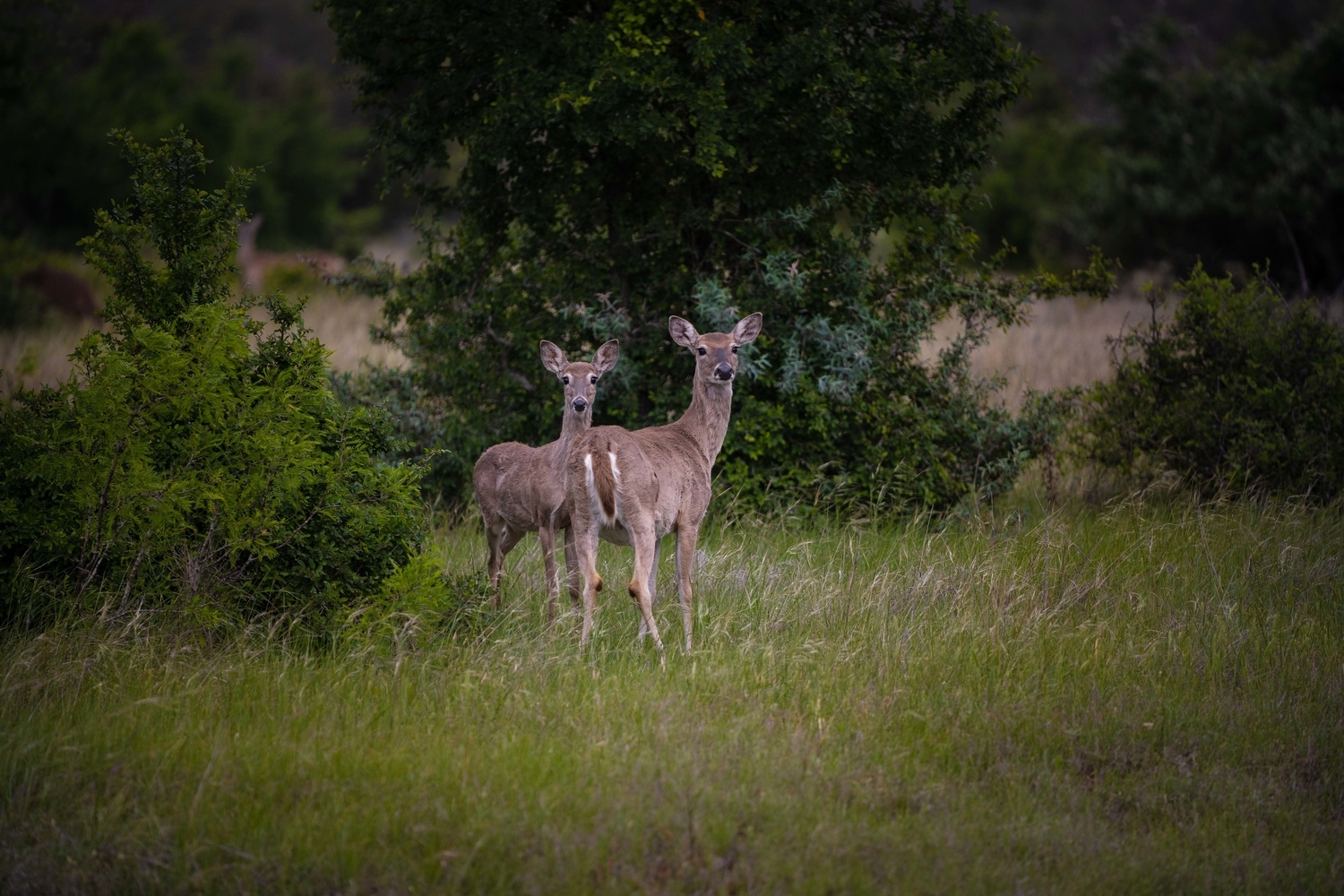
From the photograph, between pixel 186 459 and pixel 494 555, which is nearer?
pixel 186 459

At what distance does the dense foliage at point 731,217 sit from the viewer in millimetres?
8672

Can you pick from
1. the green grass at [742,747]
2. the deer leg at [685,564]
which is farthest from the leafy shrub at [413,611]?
the deer leg at [685,564]

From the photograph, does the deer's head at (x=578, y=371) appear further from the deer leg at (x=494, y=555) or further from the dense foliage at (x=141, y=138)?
the dense foliage at (x=141, y=138)

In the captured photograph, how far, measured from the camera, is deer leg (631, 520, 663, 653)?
20.8 feet

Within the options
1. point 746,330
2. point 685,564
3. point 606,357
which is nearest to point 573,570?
point 685,564

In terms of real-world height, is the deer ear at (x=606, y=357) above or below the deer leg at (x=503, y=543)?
above

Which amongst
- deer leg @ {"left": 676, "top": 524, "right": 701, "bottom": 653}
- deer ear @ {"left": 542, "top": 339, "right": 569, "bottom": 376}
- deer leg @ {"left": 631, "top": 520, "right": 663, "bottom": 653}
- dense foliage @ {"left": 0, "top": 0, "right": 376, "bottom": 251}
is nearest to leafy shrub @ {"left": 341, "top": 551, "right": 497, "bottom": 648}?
deer leg @ {"left": 631, "top": 520, "right": 663, "bottom": 653}

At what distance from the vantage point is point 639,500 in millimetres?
6586

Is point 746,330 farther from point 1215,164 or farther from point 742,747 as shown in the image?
point 1215,164

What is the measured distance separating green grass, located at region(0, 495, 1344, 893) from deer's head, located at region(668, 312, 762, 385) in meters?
1.28

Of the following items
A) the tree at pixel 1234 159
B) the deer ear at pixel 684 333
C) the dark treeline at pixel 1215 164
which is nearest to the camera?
the deer ear at pixel 684 333

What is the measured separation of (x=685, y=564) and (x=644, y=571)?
1.48 feet

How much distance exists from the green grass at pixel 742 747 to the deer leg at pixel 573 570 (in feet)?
0.83

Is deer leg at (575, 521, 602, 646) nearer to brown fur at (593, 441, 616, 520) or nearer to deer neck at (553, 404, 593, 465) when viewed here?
brown fur at (593, 441, 616, 520)
